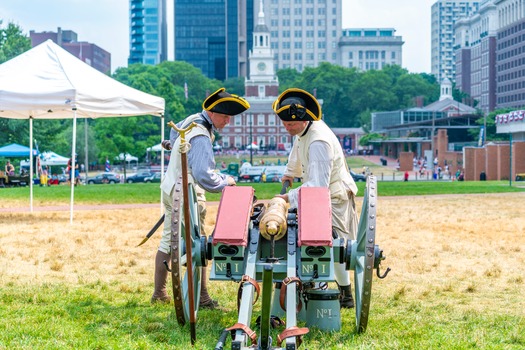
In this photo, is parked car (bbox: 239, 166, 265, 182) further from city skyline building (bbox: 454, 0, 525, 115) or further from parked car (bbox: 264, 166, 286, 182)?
city skyline building (bbox: 454, 0, 525, 115)

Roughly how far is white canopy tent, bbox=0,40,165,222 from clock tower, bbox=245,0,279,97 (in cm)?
14752

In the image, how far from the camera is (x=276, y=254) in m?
6.50

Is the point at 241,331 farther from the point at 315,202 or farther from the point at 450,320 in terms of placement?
the point at 450,320

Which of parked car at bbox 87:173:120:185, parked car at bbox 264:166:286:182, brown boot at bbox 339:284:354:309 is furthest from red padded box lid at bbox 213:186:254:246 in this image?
parked car at bbox 87:173:120:185

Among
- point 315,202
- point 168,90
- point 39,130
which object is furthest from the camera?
point 168,90

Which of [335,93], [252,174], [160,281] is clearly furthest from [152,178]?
[335,93]

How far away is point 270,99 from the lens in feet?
521

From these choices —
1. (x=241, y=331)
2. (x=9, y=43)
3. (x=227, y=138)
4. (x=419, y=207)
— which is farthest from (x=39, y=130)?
(x=227, y=138)

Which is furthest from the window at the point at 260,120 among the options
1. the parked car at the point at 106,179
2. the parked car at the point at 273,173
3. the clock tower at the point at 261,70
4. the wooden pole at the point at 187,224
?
the wooden pole at the point at 187,224

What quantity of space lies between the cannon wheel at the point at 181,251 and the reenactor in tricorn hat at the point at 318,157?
751mm

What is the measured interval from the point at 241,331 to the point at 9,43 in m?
58.8

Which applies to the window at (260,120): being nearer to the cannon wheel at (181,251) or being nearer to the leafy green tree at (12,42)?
the leafy green tree at (12,42)

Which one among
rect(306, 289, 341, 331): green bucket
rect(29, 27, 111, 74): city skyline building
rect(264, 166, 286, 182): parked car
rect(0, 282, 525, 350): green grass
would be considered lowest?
rect(0, 282, 525, 350): green grass

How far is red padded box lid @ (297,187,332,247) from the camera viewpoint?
6.09m
